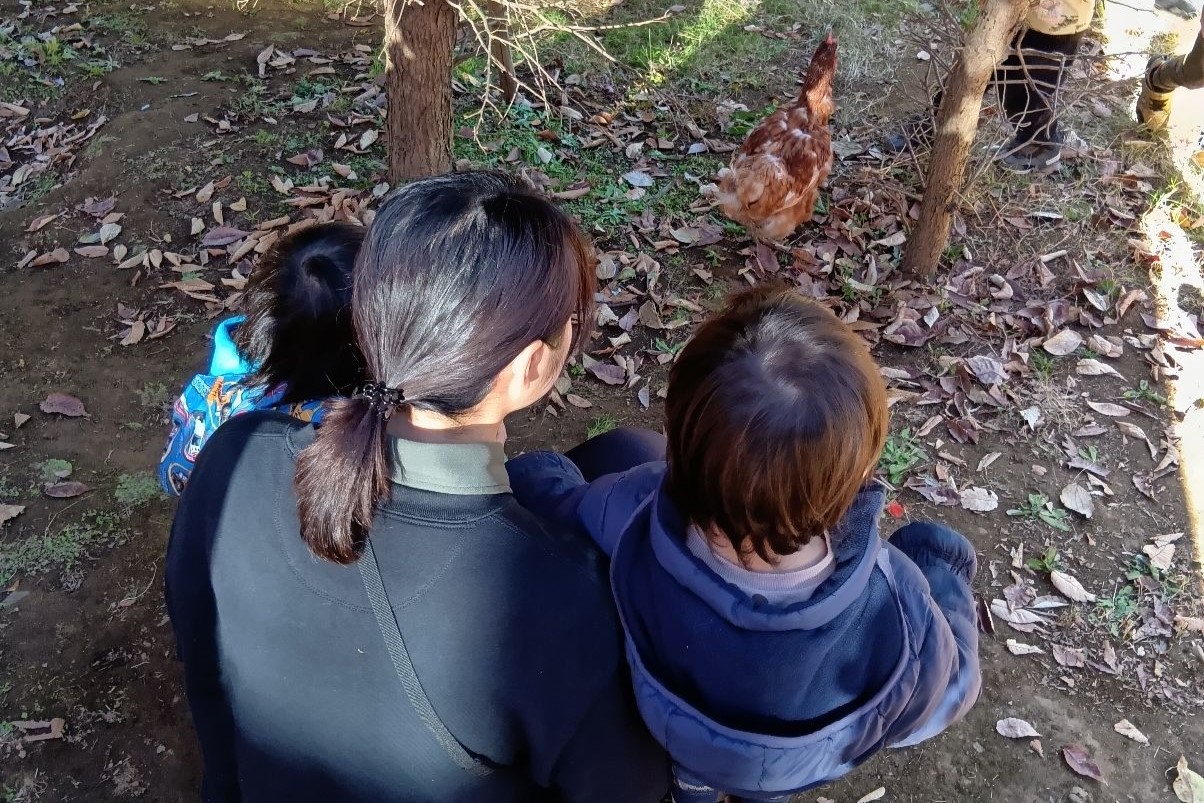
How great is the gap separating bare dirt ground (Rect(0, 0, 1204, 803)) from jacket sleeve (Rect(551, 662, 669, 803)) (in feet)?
4.15

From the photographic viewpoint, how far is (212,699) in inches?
63.0

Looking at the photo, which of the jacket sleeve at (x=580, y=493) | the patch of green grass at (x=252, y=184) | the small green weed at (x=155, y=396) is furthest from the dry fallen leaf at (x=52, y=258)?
the jacket sleeve at (x=580, y=493)

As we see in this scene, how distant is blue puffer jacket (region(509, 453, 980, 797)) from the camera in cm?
144

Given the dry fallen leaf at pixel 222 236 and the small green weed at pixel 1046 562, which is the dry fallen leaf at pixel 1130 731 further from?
the dry fallen leaf at pixel 222 236

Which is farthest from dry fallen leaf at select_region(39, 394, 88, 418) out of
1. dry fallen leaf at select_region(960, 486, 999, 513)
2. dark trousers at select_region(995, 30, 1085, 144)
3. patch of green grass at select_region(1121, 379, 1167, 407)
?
dark trousers at select_region(995, 30, 1085, 144)

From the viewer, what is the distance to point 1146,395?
3.62m

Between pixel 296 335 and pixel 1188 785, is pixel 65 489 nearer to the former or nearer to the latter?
pixel 296 335

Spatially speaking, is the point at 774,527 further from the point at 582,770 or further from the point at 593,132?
the point at 593,132

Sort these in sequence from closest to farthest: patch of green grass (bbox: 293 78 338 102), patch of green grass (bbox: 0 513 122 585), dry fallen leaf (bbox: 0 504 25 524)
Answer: patch of green grass (bbox: 0 513 122 585) → dry fallen leaf (bbox: 0 504 25 524) → patch of green grass (bbox: 293 78 338 102)

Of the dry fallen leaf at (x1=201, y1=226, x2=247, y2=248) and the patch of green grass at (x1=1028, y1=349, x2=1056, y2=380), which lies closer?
the patch of green grass at (x1=1028, y1=349, x2=1056, y2=380)

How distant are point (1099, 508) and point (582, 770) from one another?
279cm

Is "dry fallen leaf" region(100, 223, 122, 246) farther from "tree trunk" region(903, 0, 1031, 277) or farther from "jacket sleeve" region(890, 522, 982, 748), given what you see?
"tree trunk" region(903, 0, 1031, 277)

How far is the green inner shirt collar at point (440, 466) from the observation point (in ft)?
4.08

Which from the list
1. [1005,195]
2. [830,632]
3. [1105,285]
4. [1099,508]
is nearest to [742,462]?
[830,632]
